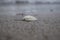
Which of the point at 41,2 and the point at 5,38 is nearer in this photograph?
the point at 5,38

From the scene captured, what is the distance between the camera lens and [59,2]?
2889 millimetres

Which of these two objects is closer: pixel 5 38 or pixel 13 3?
pixel 5 38

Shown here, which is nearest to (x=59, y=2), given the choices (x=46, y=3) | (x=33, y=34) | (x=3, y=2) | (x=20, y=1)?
(x=46, y=3)

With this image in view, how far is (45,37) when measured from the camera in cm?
78

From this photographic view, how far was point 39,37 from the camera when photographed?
78 cm

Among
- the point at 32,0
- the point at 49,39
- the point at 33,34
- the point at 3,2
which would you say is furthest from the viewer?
the point at 32,0

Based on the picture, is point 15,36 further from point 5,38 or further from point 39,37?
point 39,37

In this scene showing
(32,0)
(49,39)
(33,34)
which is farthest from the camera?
(32,0)

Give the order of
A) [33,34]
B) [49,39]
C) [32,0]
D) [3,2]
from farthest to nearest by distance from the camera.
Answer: [32,0] → [3,2] → [33,34] → [49,39]

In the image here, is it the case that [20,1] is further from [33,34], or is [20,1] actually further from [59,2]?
[33,34]

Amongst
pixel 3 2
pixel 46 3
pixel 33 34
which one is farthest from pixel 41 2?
pixel 33 34

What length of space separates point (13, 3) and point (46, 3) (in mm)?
987

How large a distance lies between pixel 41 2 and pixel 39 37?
2.38 meters

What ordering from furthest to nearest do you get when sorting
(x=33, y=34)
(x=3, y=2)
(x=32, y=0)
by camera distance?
(x=32, y=0), (x=3, y=2), (x=33, y=34)
